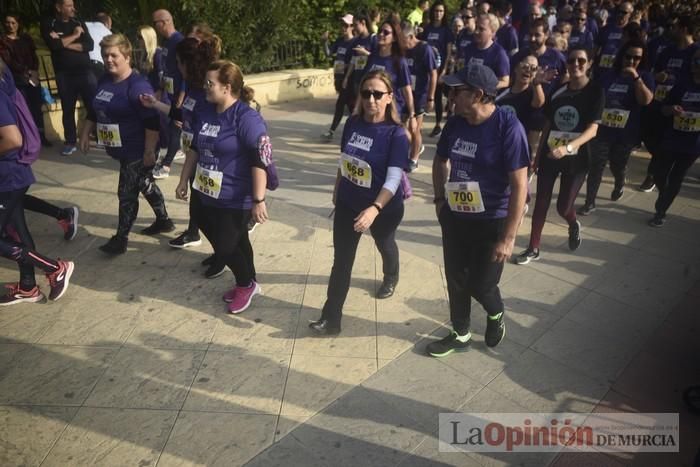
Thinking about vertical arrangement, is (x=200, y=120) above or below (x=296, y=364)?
above

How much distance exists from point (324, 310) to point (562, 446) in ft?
5.86

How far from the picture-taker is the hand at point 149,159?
4.68 meters

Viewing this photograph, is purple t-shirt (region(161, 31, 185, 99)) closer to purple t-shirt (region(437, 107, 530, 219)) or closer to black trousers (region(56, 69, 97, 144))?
black trousers (region(56, 69, 97, 144))

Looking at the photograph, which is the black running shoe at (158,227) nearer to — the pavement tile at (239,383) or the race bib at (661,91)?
the pavement tile at (239,383)

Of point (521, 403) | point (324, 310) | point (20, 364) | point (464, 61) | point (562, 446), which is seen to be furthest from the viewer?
point (464, 61)

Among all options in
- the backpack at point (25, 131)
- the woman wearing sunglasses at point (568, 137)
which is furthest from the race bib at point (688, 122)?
the backpack at point (25, 131)

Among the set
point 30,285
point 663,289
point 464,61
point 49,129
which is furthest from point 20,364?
point 464,61

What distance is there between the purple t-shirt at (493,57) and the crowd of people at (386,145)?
0.06ft

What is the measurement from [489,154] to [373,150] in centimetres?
76

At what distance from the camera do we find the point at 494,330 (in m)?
3.70

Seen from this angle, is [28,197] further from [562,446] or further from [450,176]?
[562,446]

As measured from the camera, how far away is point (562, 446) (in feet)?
9.91

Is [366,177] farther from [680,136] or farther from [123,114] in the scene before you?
[680,136]

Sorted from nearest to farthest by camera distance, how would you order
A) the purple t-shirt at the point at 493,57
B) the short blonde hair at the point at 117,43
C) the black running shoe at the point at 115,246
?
the short blonde hair at the point at 117,43
the black running shoe at the point at 115,246
the purple t-shirt at the point at 493,57
